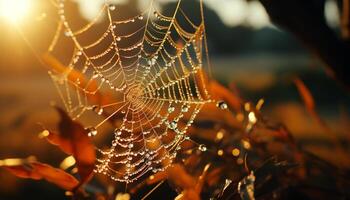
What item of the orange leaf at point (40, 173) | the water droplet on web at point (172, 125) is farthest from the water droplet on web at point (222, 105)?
the orange leaf at point (40, 173)

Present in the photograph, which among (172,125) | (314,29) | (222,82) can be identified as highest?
(314,29)

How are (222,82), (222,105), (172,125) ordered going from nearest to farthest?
(222,105), (172,125), (222,82)

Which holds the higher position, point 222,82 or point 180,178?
point 180,178

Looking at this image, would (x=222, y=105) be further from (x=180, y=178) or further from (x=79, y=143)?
(x=79, y=143)

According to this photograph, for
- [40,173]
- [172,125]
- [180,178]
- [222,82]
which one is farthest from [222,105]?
[222,82]

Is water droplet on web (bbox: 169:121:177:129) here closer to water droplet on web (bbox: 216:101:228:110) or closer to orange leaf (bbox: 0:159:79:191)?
water droplet on web (bbox: 216:101:228:110)

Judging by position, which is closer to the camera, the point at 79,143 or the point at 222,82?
the point at 79,143

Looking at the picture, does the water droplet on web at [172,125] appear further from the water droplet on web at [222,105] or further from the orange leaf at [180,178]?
the orange leaf at [180,178]

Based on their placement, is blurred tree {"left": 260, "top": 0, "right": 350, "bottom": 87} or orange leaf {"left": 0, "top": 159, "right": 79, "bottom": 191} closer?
orange leaf {"left": 0, "top": 159, "right": 79, "bottom": 191}

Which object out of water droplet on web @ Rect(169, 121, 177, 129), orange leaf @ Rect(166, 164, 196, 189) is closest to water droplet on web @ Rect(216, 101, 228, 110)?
water droplet on web @ Rect(169, 121, 177, 129)
